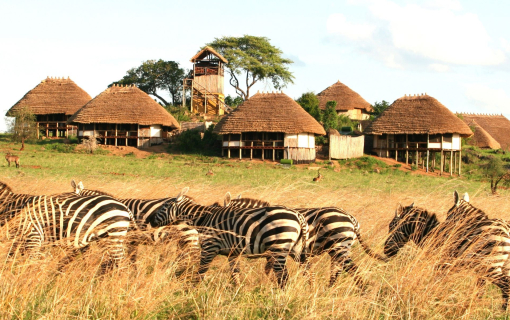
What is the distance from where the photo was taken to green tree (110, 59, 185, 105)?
5119cm

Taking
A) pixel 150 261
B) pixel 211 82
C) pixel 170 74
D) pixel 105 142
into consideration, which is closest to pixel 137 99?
pixel 105 142

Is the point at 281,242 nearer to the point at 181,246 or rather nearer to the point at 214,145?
the point at 181,246

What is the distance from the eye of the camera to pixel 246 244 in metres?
5.48

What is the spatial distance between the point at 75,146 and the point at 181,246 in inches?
1128

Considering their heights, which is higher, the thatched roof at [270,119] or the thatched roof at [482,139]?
the thatched roof at [270,119]

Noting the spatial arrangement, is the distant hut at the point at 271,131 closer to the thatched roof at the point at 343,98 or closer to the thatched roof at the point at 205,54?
the thatched roof at the point at 205,54

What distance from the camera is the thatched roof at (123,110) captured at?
3591cm

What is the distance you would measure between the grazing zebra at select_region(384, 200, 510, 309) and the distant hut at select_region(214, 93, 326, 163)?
25.9 metres

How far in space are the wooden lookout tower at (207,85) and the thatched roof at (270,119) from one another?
11.7 metres

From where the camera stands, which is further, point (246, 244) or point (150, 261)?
point (150, 261)

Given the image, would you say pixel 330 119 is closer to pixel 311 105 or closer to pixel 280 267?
pixel 311 105

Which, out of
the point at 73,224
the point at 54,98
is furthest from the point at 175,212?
the point at 54,98

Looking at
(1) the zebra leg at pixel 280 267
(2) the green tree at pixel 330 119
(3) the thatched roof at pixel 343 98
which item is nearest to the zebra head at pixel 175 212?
(1) the zebra leg at pixel 280 267

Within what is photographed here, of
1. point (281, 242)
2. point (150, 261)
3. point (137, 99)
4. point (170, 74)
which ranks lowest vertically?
point (150, 261)
